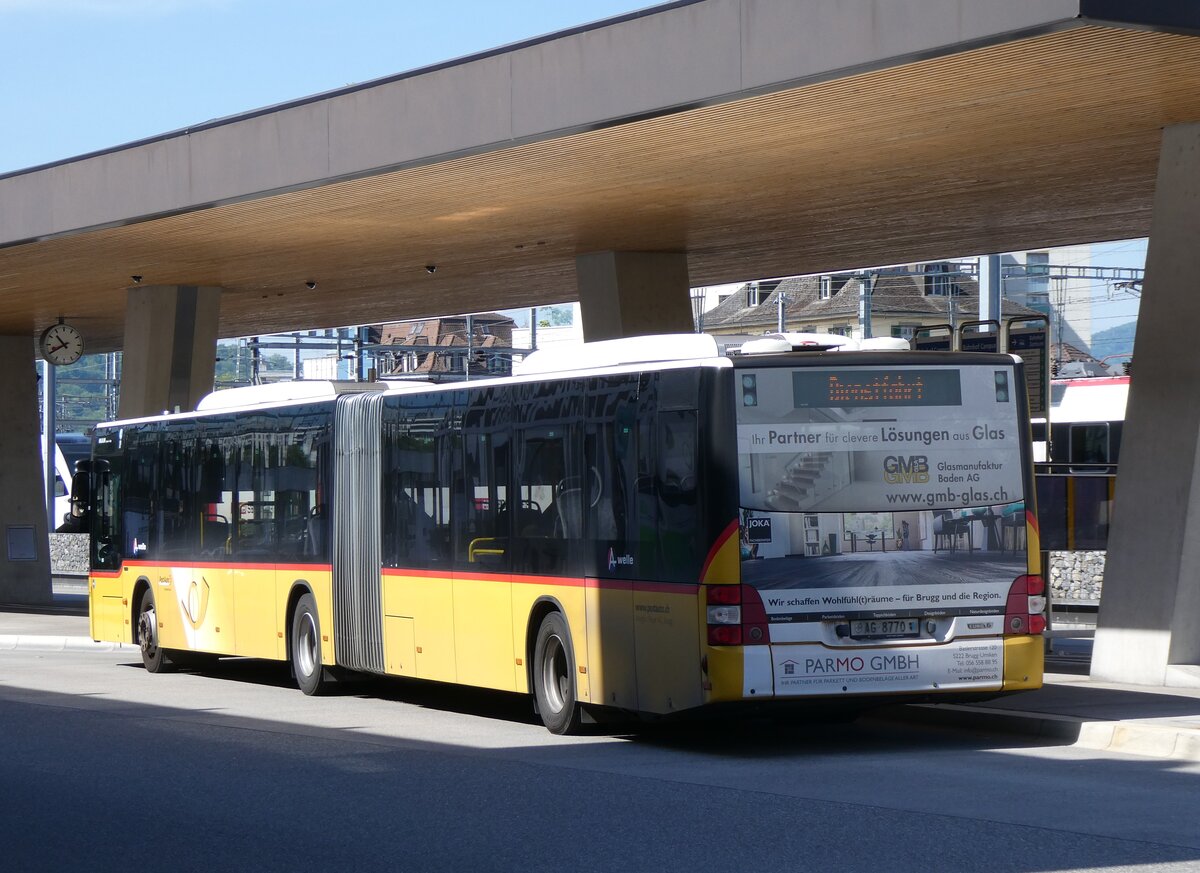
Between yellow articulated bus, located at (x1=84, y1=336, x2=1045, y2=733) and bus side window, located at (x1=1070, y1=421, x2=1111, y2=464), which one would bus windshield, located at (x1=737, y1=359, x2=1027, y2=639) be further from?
bus side window, located at (x1=1070, y1=421, x2=1111, y2=464)

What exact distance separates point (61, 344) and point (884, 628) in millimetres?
23457

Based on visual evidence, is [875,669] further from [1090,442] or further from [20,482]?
[20,482]

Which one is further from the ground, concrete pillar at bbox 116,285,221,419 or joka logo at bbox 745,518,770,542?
concrete pillar at bbox 116,285,221,419

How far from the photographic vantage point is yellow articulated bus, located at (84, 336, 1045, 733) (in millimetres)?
12398

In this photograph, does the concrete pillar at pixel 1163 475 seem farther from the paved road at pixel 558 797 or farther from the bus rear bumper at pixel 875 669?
the bus rear bumper at pixel 875 669

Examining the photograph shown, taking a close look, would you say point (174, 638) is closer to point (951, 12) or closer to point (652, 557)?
point (652, 557)

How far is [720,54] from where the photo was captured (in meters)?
15.1

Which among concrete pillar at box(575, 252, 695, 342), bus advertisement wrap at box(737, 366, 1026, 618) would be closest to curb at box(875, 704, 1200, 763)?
bus advertisement wrap at box(737, 366, 1026, 618)

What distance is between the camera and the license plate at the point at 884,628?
41.1 ft

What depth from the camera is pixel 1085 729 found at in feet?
41.8

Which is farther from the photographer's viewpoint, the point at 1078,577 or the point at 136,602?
the point at 1078,577

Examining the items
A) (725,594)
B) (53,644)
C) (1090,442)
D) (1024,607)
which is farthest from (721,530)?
(1090,442)

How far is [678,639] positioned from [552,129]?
5.88m

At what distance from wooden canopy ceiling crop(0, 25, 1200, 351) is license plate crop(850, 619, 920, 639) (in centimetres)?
418
